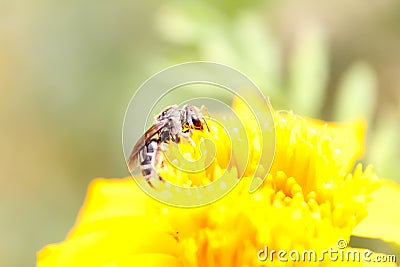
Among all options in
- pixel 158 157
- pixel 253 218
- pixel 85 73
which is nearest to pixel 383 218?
pixel 253 218

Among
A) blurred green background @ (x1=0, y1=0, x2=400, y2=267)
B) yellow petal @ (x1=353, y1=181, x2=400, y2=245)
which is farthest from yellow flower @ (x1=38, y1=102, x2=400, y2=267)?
blurred green background @ (x1=0, y1=0, x2=400, y2=267)

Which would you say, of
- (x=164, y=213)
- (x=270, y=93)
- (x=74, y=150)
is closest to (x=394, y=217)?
(x=164, y=213)

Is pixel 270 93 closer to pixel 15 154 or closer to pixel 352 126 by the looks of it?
pixel 352 126

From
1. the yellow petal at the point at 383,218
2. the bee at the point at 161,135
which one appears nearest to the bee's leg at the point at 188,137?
the bee at the point at 161,135

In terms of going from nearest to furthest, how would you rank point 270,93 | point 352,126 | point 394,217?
point 394,217 < point 352,126 < point 270,93

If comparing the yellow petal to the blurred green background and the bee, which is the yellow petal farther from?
the blurred green background

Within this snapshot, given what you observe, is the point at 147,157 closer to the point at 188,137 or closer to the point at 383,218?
the point at 188,137
